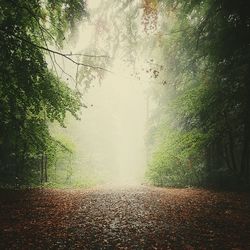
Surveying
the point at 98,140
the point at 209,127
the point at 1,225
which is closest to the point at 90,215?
the point at 1,225

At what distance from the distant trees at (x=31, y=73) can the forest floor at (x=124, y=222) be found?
2.51 m

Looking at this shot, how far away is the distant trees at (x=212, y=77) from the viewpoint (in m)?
11.9

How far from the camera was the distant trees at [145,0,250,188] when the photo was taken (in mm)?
11922

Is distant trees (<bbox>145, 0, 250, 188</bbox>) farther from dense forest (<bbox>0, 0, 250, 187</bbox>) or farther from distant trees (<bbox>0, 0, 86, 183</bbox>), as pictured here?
distant trees (<bbox>0, 0, 86, 183</bbox>)

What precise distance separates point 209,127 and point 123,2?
6558mm

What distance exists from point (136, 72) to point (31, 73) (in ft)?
10.7

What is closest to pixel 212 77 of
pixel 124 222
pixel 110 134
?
pixel 124 222

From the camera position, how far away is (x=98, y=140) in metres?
56.4

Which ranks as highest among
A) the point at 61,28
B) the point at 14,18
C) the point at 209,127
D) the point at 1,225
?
the point at 61,28

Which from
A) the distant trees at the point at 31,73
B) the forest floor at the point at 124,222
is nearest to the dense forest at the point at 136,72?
the distant trees at the point at 31,73

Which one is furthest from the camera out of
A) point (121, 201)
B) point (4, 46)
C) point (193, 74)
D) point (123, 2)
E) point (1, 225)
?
point (193, 74)

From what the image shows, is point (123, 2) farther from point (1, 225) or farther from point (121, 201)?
point (1, 225)

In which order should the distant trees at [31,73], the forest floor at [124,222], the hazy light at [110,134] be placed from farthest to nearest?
the hazy light at [110,134] < the distant trees at [31,73] < the forest floor at [124,222]

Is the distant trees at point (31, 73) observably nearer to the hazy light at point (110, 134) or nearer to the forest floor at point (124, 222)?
the forest floor at point (124, 222)
